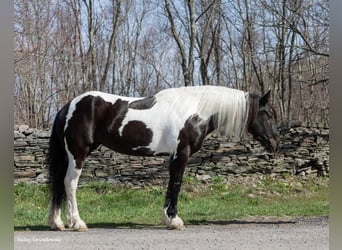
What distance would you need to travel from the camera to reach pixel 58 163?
14.9ft

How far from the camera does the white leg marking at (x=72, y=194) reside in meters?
4.39

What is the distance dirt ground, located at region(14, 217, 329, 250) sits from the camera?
3730mm

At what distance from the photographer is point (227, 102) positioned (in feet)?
14.8

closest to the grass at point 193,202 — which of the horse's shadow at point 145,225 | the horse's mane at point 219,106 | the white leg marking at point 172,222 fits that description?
the horse's shadow at point 145,225

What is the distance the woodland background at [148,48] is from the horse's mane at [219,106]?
3.80ft

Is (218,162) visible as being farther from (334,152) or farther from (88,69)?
(334,152)

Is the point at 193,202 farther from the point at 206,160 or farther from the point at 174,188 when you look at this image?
the point at 174,188

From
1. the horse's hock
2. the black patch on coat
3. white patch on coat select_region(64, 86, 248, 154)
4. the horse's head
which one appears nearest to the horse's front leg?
white patch on coat select_region(64, 86, 248, 154)

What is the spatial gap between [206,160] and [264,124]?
3.27 m

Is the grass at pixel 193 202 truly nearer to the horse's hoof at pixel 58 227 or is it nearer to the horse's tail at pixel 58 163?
the horse's hoof at pixel 58 227

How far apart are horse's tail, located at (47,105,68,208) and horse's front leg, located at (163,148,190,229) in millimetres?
1025

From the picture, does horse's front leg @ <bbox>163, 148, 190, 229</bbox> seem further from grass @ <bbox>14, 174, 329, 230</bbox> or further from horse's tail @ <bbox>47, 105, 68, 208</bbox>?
horse's tail @ <bbox>47, 105, 68, 208</bbox>

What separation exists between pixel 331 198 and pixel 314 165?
5.32m

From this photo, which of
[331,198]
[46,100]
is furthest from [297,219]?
[46,100]
